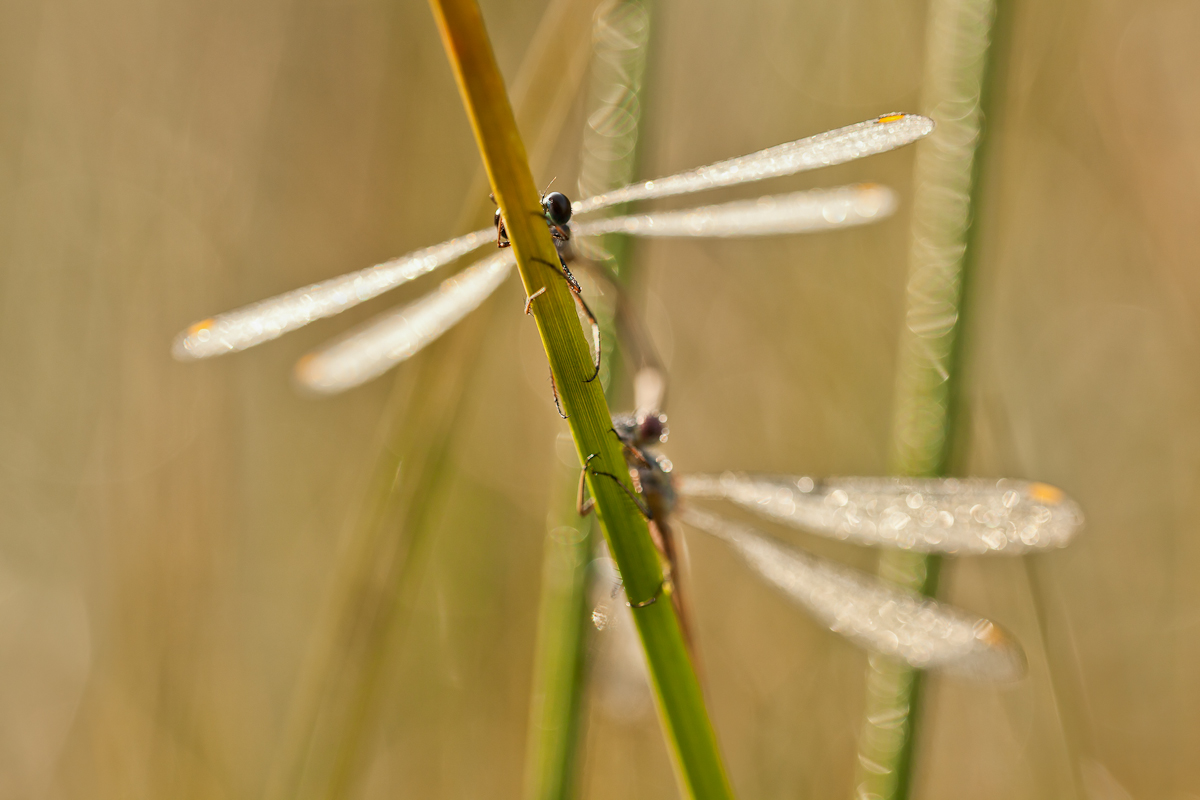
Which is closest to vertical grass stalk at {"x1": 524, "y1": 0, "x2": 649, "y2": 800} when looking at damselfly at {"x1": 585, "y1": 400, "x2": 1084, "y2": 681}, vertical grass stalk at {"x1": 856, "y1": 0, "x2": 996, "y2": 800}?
damselfly at {"x1": 585, "y1": 400, "x2": 1084, "y2": 681}

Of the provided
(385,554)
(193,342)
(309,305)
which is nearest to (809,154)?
(309,305)

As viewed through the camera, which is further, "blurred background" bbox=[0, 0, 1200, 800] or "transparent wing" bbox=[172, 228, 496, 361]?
"blurred background" bbox=[0, 0, 1200, 800]

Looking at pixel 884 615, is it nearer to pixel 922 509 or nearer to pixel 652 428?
pixel 922 509

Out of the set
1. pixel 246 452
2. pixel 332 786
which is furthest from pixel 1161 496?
pixel 246 452

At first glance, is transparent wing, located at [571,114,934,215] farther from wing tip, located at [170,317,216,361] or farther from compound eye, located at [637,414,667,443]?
wing tip, located at [170,317,216,361]

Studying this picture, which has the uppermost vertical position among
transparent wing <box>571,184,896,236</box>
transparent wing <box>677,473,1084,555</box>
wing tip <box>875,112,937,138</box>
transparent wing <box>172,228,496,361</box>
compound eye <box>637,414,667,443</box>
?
transparent wing <box>172,228,496,361</box>
